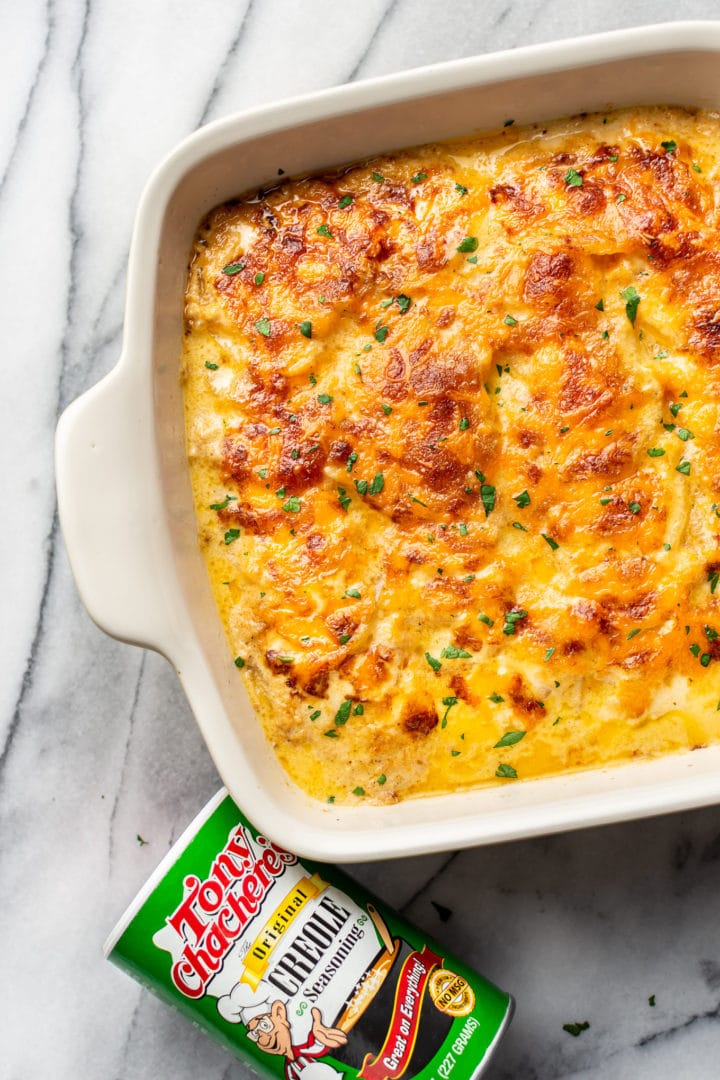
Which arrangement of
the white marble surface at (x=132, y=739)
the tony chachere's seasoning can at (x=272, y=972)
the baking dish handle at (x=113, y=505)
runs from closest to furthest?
the baking dish handle at (x=113, y=505) < the tony chachere's seasoning can at (x=272, y=972) < the white marble surface at (x=132, y=739)

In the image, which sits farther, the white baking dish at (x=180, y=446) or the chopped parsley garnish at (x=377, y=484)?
the chopped parsley garnish at (x=377, y=484)

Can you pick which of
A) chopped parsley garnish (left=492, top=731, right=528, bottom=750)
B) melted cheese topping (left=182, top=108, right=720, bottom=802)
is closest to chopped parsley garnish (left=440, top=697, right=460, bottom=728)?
melted cheese topping (left=182, top=108, right=720, bottom=802)

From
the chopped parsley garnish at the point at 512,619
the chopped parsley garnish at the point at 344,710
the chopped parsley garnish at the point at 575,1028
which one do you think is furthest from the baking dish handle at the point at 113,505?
the chopped parsley garnish at the point at 575,1028

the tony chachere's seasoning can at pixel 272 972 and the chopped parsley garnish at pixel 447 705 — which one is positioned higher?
the chopped parsley garnish at pixel 447 705

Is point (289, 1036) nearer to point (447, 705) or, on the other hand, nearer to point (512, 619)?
point (447, 705)

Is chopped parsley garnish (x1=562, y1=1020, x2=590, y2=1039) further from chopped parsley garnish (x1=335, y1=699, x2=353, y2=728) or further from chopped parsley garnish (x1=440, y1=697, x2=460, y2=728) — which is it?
chopped parsley garnish (x1=335, y1=699, x2=353, y2=728)

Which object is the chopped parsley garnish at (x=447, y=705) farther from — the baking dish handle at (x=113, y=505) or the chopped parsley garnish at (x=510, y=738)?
the baking dish handle at (x=113, y=505)

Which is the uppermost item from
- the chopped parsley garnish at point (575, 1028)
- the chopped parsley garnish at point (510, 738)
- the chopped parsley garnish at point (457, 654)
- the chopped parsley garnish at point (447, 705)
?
the chopped parsley garnish at point (457, 654)
